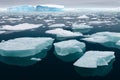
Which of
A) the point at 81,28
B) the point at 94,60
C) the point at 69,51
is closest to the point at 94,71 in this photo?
the point at 94,60

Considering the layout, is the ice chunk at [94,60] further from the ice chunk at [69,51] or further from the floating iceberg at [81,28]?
the floating iceberg at [81,28]

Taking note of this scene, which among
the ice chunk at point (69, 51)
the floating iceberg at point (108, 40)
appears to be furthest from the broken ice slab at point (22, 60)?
the floating iceberg at point (108, 40)

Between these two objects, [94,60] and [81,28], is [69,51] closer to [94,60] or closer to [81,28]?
[94,60]

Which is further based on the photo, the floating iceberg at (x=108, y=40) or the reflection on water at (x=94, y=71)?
the floating iceberg at (x=108, y=40)

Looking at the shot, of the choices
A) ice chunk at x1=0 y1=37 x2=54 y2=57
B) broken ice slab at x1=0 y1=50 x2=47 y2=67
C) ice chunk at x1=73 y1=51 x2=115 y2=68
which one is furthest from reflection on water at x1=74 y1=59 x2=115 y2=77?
ice chunk at x1=0 y1=37 x2=54 y2=57

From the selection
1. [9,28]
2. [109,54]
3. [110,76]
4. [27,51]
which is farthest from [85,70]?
[9,28]

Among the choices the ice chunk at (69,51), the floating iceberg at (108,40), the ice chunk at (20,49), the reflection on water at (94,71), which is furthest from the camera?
the floating iceberg at (108,40)

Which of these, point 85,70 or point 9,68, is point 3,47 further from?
point 85,70

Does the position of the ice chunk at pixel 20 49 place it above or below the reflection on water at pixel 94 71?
above
